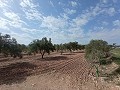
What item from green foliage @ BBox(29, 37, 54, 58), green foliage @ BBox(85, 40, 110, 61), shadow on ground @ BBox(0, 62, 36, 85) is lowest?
shadow on ground @ BBox(0, 62, 36, 85)

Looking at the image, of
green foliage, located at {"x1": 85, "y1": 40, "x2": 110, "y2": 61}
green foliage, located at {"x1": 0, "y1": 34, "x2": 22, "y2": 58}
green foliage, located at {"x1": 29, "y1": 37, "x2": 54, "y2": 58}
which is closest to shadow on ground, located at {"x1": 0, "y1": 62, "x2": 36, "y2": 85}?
green foliage, located at {"x1": 0, "y1": 34, "x2": 22, "y2": 58}

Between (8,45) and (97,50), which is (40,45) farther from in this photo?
(97,50)

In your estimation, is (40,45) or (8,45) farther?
(40,45)

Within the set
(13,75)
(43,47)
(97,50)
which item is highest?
(43,47)

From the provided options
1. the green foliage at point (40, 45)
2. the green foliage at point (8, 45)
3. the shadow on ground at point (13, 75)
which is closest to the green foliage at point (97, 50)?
the shadow on ground at point (13, 75)

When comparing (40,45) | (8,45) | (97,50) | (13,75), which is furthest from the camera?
(40,45)

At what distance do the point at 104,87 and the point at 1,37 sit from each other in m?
22.3

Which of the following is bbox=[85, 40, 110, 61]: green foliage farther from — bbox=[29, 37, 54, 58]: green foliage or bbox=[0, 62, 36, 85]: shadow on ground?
bbox=[29, 37, 54, 58]: green foliage

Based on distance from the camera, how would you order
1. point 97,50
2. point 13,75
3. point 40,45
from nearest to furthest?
point 13,75, point 97,50, point 40,45

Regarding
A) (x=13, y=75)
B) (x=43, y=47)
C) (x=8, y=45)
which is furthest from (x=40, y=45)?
(x=13, y=75)

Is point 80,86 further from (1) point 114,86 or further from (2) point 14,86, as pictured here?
(2) point 14,86

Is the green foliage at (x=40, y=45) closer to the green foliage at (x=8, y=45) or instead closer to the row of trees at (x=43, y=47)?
the row of trees at (x=43, y=47)

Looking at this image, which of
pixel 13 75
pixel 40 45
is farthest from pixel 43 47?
pixel 13 75

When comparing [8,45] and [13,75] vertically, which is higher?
[8,45]
